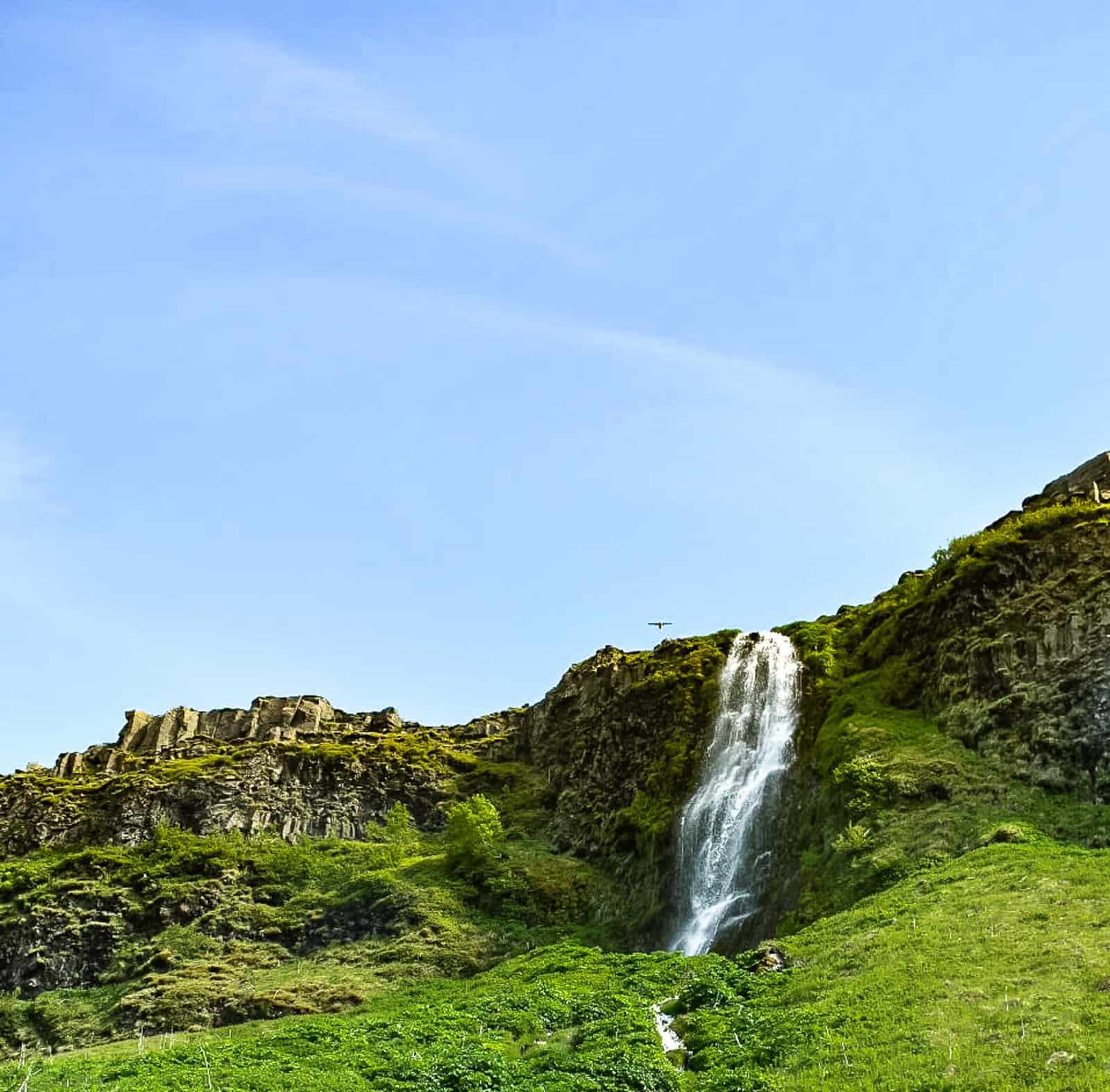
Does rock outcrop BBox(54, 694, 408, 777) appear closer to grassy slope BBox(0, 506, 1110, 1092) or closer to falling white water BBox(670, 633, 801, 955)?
falling white water BBox(670, 633, 801, 955)

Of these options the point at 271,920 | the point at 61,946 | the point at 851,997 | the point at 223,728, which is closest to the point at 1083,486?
the point at 851,997

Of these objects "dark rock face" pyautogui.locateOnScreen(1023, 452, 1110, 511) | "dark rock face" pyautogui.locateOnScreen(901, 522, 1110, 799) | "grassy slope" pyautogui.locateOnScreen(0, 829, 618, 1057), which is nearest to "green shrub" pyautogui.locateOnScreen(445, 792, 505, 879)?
"grassy slope" pyautogui.locateOnScreen(0, 829, 618, 1057)

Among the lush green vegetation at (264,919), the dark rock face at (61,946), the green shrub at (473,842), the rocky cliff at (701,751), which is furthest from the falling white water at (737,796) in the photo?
the dark rock face at (61,946)

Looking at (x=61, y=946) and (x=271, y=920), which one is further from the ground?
(x=61, y=946)

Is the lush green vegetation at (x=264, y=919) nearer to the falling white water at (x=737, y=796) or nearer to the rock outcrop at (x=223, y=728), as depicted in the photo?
the falling white water at (x=737, y=796)

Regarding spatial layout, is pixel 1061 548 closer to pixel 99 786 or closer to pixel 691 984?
pixel 691 984

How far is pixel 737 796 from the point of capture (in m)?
56.5

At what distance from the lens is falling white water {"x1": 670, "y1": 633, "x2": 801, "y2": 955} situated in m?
49.6

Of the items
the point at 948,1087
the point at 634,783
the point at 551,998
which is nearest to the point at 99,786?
the point at 634,783

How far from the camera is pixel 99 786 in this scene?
86750mm

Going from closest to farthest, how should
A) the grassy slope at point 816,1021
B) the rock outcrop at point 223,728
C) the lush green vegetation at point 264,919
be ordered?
1. the grassy slope at point 816,1021
2. the lush green vegetation at point 264,919
3. the rock outcrop at point 223,728

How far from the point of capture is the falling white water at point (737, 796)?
49.6 m

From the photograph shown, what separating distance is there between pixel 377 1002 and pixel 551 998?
14.0 m

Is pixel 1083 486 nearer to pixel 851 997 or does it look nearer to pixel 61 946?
pixel 851 997
